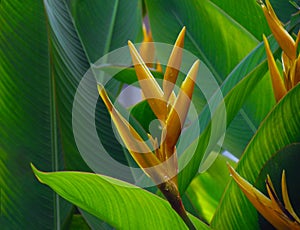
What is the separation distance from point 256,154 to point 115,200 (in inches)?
5.1

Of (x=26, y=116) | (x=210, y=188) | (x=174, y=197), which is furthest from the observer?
(x=210, y=188)

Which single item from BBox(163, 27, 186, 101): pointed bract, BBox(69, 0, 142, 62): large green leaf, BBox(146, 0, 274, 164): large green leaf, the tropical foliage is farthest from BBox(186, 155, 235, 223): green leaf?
BBox(163, 27, 186, 101): pointed bract

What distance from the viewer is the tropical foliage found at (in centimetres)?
43

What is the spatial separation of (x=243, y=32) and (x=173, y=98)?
1.03 ft

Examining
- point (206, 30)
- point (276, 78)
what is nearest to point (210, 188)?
point (206, 30)

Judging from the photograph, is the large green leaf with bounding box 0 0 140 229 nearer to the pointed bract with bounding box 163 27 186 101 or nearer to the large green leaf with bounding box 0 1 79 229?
the large green leaf with bounding box 0 1 79 229

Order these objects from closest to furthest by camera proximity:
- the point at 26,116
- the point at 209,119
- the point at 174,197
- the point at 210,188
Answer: the point at 174,197, the point at 209,119, the point at 26,116, the point at 210,188

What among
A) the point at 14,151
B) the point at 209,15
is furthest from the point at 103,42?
the point at 14,151

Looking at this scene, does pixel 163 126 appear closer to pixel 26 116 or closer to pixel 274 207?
pixel 274 207

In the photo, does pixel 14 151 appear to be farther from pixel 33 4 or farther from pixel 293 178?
pixel 293 178

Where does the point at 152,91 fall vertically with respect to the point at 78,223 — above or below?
above

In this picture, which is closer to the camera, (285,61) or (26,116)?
(285,61)

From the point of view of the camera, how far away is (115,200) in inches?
17.4

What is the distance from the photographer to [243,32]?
725 mm
